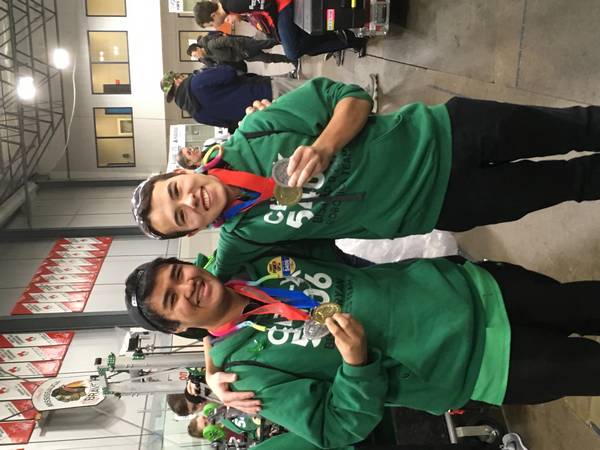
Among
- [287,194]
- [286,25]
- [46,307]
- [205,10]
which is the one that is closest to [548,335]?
[287,194]

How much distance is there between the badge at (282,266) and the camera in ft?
6.43

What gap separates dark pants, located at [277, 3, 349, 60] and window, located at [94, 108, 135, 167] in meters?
6.89

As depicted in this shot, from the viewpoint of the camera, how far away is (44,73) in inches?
352

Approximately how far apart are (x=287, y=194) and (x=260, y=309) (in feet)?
1.34

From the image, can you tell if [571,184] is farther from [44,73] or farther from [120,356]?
[44,73]

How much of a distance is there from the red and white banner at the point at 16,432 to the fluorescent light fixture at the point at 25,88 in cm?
468

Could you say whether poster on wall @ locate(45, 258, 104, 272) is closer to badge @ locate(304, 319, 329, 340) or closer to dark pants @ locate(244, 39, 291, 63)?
dark pants @ locate(244, 39, 291, 63)

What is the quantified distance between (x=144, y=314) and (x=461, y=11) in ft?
10.3

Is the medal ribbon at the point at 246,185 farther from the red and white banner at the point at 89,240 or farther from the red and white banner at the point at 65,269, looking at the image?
the red and white banner at the point at 89,240

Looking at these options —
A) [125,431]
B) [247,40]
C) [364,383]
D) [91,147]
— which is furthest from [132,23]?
[364,383]

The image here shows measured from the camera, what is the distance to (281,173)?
5.98 feet

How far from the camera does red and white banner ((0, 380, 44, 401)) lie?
548 centimetres

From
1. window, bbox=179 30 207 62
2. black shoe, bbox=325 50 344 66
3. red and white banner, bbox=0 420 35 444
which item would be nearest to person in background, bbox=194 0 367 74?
black shoe, bbox=325 50 344 66

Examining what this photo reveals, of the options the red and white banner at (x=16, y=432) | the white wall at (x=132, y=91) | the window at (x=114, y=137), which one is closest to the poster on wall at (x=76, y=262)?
the red and white banner at (x=16, y=432)
